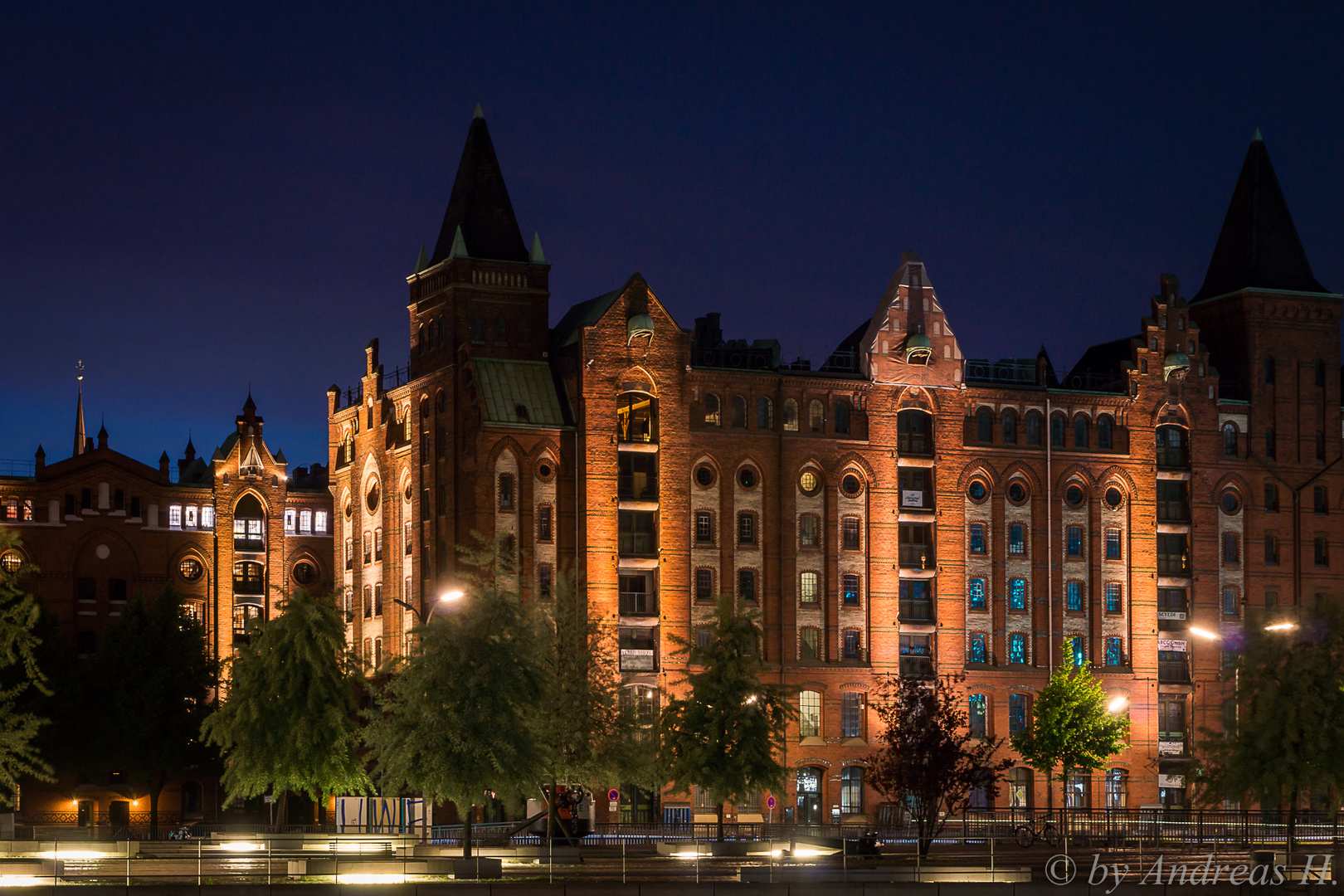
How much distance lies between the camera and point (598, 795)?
291 feet

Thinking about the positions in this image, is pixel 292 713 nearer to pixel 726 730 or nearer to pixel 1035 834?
pixel 726 730

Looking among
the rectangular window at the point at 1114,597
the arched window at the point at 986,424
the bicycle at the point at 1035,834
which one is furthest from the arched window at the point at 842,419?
the bicycle at the point at 1035,834

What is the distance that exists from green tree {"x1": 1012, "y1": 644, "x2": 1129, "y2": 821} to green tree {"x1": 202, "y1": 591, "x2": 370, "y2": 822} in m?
36.1

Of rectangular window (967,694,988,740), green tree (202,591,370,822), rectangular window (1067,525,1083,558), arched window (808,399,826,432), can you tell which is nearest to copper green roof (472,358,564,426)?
arched window (808,399,826,432)

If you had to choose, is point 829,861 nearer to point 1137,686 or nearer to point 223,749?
point 223,749

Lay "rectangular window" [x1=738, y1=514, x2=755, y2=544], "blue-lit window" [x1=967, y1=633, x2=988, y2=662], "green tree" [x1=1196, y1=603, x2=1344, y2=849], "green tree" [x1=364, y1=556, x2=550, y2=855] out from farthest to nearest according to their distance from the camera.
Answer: "blue-lit window" [x1=967, y1=633, x2=988, y2=662] < "rectangular window" [x1=738, y1=514, x2=755, y2=544] < "green tree" [x1=1196, y1=603, x2=1344, y2=849] < "green tree" [x1=364, y1=556, x2=550, y2=855]

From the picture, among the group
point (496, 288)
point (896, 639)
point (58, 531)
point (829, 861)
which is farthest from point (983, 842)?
point (58, 531)

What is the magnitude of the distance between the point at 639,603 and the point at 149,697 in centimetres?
2481

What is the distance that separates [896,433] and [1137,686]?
17.9 meters

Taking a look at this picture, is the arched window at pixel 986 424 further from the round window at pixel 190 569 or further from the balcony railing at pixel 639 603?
the round window at pixel 190 569

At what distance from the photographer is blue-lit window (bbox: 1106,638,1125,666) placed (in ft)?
328

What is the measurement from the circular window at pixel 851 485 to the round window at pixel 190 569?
36948 mm

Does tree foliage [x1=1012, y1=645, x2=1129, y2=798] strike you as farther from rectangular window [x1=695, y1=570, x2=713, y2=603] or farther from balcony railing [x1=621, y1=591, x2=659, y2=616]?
balcony railing [x1=621, y1=591, x2=659, y2=616]

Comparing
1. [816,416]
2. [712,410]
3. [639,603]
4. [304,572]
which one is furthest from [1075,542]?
[304,572]
